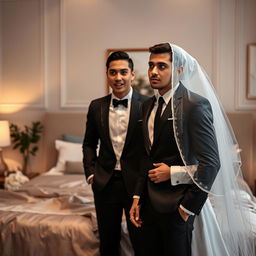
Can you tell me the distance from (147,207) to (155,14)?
3.21 meters

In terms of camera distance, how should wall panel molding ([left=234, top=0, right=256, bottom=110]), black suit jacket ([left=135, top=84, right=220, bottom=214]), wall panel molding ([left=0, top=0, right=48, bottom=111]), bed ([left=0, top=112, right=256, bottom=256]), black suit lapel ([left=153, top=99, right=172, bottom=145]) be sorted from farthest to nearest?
wall panel molding ([left=0, top=0, right=48, bottom=111]) → wall panel molding ([left=234, top=0, right=256, bottom=110]) → bed ([left=0, top=112, right=256, bottom=256]) → black suit lapel ([left=153, top=99, right=172, bottom=145]) → black suit jacket ([left=135, top=84, right=220, bottom=214])

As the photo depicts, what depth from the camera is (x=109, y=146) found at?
7.23ft

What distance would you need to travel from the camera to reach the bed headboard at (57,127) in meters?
A: 4.64

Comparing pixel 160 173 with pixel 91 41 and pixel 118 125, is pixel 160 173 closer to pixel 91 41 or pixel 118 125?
pixel 118 125

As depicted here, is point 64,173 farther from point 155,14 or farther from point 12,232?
point 155,14

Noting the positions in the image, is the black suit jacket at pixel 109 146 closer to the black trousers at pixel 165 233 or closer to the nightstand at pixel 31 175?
the black trousers at pixel 165 233

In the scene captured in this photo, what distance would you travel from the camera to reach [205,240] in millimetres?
1957

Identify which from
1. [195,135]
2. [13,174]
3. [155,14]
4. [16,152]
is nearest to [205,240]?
[195,135]

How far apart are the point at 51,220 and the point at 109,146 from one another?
83 centimetres

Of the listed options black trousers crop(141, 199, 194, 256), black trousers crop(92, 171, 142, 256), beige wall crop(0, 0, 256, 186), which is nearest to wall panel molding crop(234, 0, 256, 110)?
beige wall crop(0, 0, 256, 186)

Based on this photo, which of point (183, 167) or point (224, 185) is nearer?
point (183, 167)

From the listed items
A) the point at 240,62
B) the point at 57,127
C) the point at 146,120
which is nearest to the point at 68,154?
the point at 57,127

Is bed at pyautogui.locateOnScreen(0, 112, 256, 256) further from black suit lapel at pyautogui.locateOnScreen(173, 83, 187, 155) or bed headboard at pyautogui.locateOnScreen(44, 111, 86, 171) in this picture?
bed headboard at pyautogui.locateOnScreen(44, 111, 86, 171)

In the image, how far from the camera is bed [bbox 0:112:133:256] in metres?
2.52
